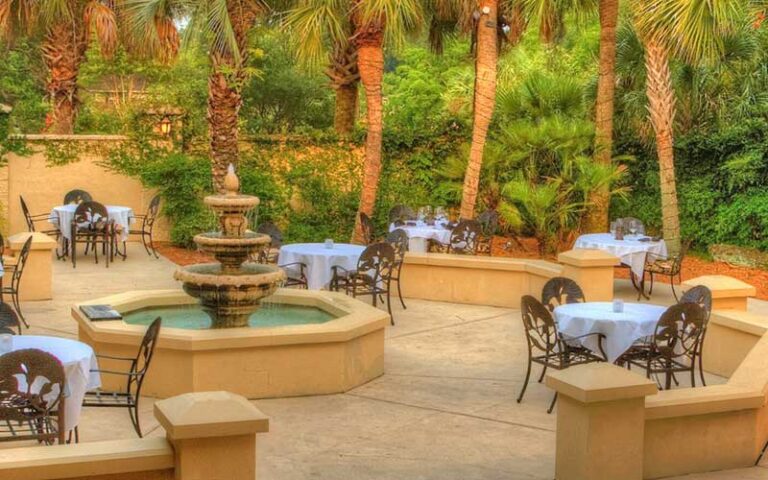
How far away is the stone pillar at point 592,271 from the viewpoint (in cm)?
1361

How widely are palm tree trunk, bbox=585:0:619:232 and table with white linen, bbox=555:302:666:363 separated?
9.71m

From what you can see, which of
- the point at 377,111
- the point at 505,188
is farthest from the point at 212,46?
the point at 505,188

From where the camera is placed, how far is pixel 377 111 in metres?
18.9

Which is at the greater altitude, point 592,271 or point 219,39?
point 219,39

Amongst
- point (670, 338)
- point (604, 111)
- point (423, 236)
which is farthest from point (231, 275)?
point (604, 111)

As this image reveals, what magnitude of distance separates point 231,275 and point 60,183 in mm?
11409

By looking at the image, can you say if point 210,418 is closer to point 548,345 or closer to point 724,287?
point 548,345

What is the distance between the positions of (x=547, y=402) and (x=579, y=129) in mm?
10601

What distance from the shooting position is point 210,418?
5605 mm

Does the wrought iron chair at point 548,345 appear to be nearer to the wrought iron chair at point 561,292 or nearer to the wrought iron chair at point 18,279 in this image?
the wrought iron chair at point 561,292

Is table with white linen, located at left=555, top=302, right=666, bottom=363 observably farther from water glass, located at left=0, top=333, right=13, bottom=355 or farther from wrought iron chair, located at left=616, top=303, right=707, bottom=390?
water glass, located at left=0, top=333, right=13, bottom=355

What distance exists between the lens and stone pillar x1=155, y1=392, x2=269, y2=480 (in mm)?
5578

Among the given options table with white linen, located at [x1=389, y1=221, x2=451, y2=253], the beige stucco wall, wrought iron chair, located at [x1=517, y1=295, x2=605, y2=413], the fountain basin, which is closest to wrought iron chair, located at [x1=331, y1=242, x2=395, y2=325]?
the fountain basin

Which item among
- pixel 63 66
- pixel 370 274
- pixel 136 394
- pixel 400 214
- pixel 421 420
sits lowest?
pixel 421 420
